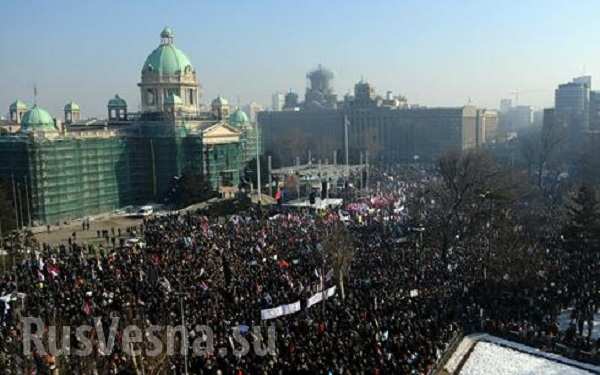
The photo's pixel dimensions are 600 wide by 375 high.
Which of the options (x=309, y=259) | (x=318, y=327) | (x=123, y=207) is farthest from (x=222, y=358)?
(x=123, y=207)

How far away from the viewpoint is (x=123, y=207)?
57.7m

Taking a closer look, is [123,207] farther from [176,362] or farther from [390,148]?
[390,148]

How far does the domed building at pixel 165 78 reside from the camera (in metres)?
69.0

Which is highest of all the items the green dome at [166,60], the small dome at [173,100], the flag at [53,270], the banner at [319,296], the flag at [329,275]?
the green dome at [166,60]

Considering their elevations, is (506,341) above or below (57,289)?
below

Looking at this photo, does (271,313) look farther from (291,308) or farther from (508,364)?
(508,364)

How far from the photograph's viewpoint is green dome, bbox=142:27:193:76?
6944cm

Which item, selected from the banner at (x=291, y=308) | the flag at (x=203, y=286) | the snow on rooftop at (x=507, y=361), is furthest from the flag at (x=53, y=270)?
the snow on rooftop at (x=507, y=361)

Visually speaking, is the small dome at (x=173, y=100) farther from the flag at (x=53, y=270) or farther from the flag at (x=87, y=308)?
the flag at (x=87, y=308)

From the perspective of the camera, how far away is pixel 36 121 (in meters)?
50.7

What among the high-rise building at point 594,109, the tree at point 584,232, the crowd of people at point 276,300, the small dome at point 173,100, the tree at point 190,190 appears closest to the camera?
the crowd of people at point 276,300

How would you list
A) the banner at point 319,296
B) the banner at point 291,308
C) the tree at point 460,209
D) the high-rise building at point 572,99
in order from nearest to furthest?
the banner at point 291,308
the banner at point 319,296
the tree at point 460,209
the high-rise building at point 572,99

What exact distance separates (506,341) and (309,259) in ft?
35.0

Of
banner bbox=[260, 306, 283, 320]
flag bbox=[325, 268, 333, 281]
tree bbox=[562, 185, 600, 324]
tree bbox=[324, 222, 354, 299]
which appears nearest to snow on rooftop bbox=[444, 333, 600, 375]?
tree bbox=[324, 222, 354, 299]
